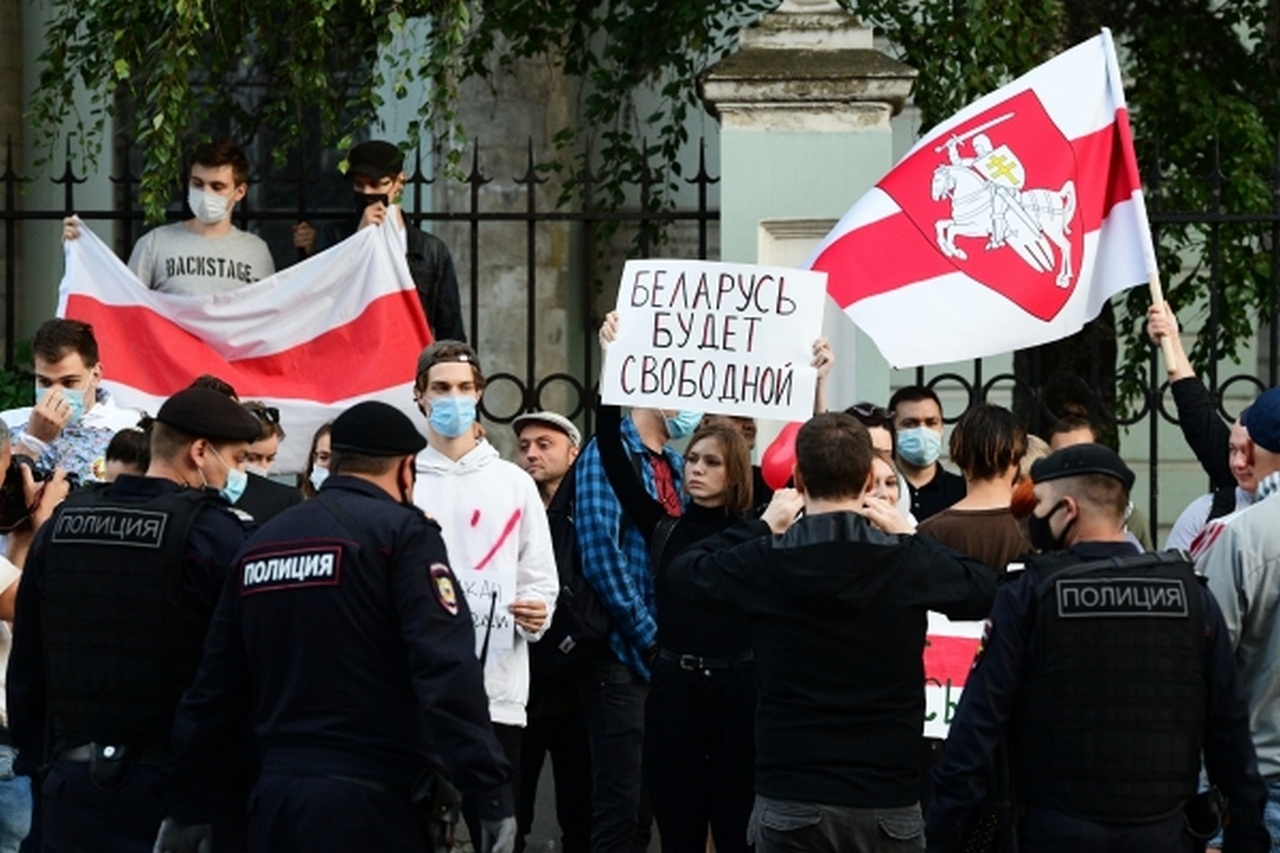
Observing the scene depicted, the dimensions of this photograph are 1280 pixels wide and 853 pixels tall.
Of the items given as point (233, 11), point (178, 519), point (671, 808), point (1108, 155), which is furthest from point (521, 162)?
point (178, 519)

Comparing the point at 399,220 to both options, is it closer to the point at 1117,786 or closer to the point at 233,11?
the point at 233,11

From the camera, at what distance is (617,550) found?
7938mm

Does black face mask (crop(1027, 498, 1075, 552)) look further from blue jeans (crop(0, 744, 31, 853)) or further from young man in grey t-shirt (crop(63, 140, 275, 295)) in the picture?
young man in grey t-shirt (crop(63, 140, 275, 295))

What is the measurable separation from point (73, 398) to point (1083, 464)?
3.63m

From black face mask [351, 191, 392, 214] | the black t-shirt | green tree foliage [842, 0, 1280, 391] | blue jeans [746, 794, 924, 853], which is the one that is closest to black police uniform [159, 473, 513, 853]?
blue jeans [746, 794, 924, 853]

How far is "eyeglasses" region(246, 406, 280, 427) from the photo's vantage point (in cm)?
817

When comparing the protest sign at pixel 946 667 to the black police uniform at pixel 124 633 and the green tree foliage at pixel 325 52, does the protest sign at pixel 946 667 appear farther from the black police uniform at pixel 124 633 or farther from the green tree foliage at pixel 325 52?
the green tree foliage at pixel 325 52

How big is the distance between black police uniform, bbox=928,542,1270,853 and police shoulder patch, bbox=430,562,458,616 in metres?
1.28

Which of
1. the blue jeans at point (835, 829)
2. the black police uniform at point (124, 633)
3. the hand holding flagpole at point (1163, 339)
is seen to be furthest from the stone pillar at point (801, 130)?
the black police uniform at point (124, 633)

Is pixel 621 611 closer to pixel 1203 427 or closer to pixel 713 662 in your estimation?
pixel 713 662

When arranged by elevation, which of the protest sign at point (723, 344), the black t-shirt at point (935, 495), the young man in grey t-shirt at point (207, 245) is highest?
the young man in grey t-shirt at point (207, 245)

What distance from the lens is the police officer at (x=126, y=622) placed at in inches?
→ 238

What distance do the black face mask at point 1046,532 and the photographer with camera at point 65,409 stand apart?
3.32 metres

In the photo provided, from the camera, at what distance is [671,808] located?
7.29 m
